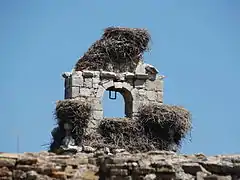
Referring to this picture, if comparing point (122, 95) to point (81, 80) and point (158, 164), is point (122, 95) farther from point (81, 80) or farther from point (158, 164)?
point (158, 164)

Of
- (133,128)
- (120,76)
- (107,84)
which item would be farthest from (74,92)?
(133,128)

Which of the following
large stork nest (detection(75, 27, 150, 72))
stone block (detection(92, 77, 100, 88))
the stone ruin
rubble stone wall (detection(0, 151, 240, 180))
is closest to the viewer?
rubble stone wall (detection(0, 151, 240, 180))

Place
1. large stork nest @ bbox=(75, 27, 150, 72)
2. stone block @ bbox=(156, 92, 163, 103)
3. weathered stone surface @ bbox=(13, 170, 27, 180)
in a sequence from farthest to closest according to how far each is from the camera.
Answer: stone block @ bbox=(156, 92, 163, 103)
large stork nest @ bbox=(75, 27, 150, 72)
weathered stone surface @ bbox=(13, 170, 27, 180)

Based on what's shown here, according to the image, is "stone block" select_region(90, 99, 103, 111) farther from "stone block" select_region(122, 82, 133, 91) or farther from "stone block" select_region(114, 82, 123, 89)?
"stone block" select_region(122, 82, 133, 91)

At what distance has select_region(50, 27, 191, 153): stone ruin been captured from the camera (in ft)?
63.7

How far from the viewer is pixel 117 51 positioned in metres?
20.7

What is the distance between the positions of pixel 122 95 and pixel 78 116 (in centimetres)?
186

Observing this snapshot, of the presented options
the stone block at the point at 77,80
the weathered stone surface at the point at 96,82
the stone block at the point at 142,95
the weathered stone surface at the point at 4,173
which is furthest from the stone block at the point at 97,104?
the weathered stone surface at the point at 4,173

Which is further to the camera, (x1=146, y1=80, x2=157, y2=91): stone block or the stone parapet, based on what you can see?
(x1=146, y1=80, x2=157, y2=91): stone block

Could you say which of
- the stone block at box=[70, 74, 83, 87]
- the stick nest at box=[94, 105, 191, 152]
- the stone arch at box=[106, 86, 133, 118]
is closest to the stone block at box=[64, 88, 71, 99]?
the stone block at box=[70, 74, 83, 87]

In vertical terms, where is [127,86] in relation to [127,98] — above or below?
above

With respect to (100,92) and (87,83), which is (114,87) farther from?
(87,83)

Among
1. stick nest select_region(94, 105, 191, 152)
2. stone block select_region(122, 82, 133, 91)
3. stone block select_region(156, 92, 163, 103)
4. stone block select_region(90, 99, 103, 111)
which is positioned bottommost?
stick nest select_region(94, 105, 191, 152)

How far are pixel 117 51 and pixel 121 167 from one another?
9.22 m
